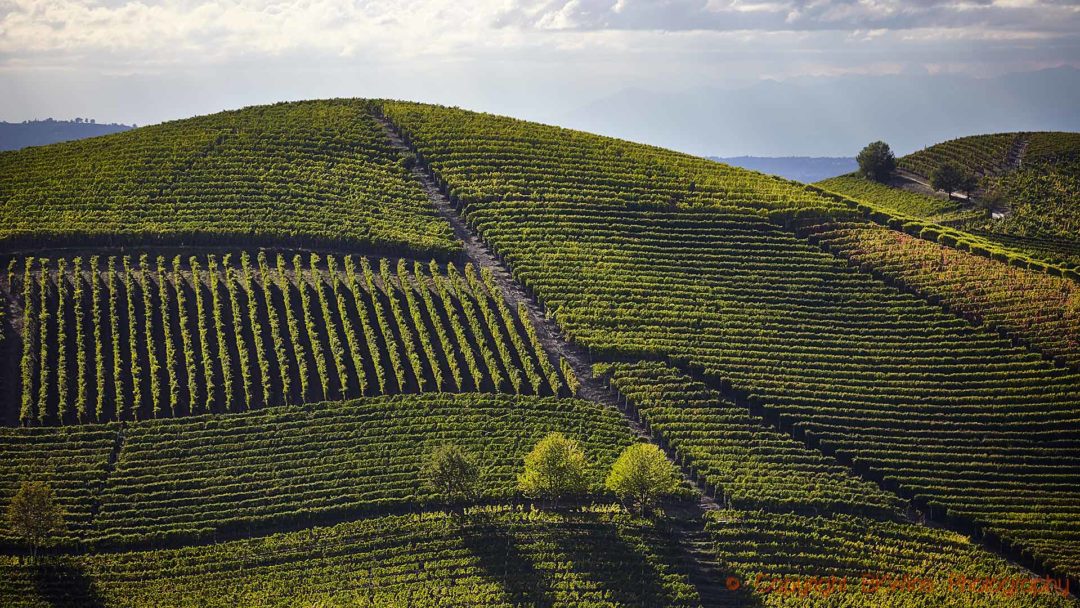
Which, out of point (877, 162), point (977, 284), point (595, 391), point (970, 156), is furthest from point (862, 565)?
point (970, 156)

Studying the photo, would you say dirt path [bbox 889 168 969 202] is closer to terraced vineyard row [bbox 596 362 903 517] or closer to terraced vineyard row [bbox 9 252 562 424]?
terraced vineyard row [bbox 596 362 903 517]

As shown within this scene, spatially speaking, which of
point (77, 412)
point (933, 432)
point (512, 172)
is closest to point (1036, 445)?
point (933, 432)

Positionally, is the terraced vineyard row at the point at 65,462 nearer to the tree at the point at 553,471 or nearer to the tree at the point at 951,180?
the tree at the point at 553,471

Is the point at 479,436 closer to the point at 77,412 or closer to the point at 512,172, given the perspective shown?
the point at 77,412

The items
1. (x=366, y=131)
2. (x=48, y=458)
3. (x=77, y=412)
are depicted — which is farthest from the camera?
(x=366, y=131)

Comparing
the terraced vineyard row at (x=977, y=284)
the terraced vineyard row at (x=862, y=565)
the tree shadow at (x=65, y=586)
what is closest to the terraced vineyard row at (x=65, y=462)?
the tree shadow at (x=65, y=586)

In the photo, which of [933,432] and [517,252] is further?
[517,252]
